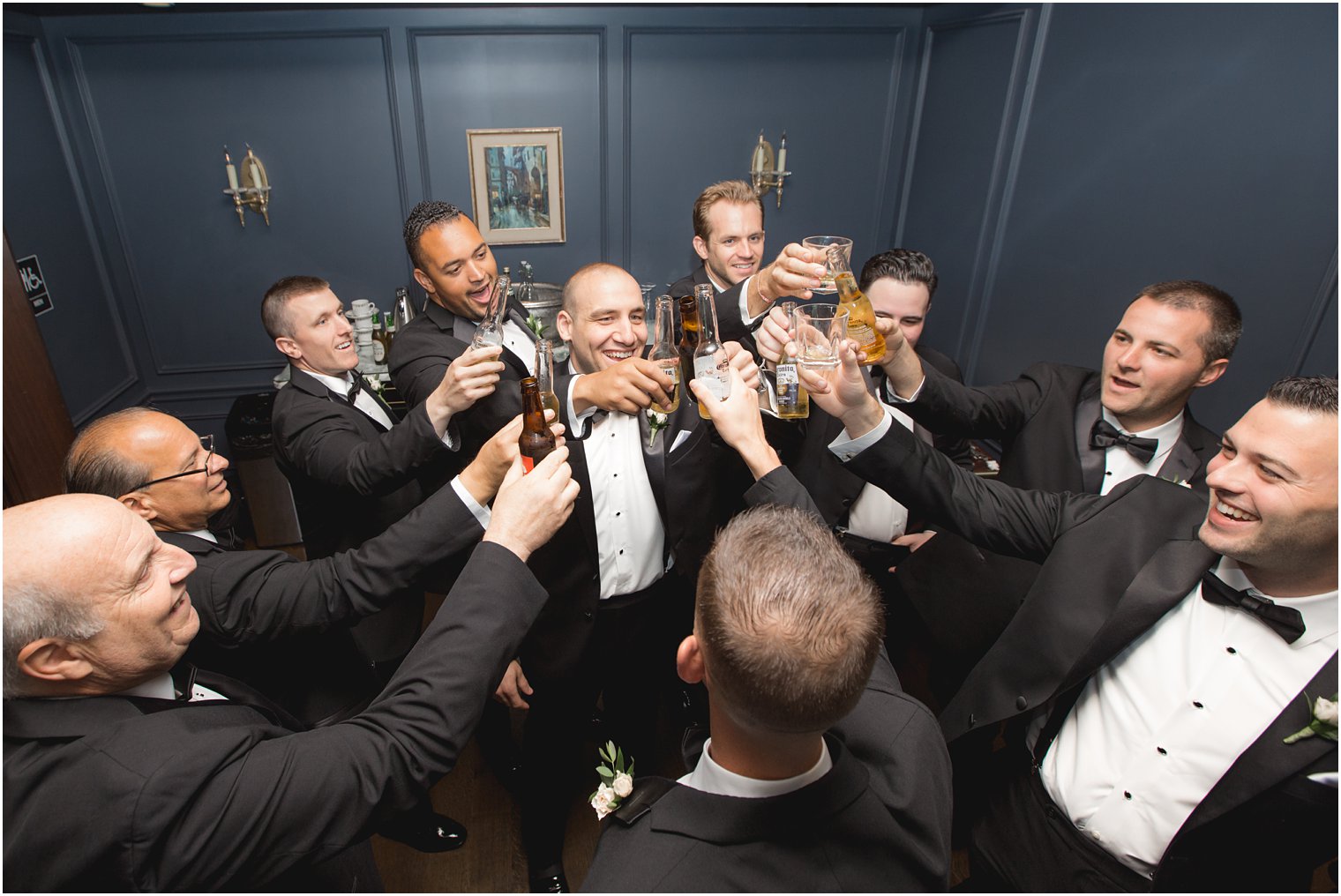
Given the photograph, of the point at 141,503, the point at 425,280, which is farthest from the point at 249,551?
the point at 425,280

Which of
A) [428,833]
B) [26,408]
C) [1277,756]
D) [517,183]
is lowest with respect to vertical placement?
[428,833]

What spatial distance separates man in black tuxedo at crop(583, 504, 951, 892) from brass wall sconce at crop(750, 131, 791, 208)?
4490 mm

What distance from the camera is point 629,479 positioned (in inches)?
92.3

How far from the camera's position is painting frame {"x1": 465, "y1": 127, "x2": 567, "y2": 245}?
498 centimetres

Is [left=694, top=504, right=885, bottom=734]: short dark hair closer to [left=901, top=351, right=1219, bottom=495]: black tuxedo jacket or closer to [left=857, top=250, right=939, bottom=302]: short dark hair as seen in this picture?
[left=901, top=351, right=1219, bottom=495]: black tuxedo jacket

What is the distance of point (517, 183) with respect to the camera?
16.8 ft

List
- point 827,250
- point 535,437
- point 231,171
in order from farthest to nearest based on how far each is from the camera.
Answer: point 231,171
point 827,250
point 535,437

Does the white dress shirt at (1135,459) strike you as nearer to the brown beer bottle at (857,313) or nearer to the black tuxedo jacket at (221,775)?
the brown beer bottle at (857,313)

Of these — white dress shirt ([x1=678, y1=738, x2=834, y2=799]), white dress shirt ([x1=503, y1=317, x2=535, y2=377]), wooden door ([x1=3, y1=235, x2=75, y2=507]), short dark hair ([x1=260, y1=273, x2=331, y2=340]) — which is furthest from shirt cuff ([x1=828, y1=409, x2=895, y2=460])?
wooden door ([x1=3, y1=235, x2=75, y2=507])

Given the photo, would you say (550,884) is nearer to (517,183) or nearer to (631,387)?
(631,387)

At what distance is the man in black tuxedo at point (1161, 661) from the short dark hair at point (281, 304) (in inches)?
84.2

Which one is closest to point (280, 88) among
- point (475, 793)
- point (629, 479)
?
point (629, 479)

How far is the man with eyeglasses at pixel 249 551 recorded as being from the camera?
5.93 ft

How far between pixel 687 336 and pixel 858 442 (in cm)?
78
